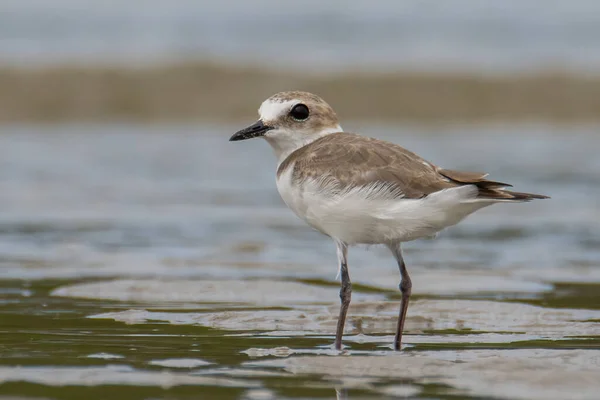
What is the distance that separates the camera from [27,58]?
75.1 ft

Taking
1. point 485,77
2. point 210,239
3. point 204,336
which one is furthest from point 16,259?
point 485,77

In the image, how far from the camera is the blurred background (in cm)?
484

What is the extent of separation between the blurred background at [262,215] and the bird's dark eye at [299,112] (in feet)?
3.82

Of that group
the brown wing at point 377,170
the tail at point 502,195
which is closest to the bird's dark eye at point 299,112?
the brown wing at point 377,170

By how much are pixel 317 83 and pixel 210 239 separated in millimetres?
12336

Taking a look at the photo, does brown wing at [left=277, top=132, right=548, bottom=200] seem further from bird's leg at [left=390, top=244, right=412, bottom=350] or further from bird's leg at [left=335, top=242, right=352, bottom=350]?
bird's leg at [left=390, top=244, right=412, bottom=350]

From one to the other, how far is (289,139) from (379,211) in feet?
2.91

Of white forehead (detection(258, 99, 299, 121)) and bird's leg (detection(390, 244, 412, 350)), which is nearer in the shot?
bird's leg (detection(390, 244, 412, 350))

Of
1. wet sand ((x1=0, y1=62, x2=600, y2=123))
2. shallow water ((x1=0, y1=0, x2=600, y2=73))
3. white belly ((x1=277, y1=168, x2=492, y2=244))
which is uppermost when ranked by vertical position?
shallow water ((x1=0, y1=0, x2=600, y2=73))

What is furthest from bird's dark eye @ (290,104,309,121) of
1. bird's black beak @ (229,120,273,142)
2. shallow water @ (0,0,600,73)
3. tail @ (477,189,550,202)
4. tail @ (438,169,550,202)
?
shallow water @ (0,0,600,73)

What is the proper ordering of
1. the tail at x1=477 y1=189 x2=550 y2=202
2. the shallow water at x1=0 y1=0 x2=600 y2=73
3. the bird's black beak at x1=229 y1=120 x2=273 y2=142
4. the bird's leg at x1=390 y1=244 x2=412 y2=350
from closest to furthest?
the tail at x1=477 y1=189 x2=550 y2=202
the bird's leg at x1=390 y1=244 x2=412 y2=350
the bird's black beak at x1=229 y1=120 x2=273 y2=142
the shallow water at x1=0 y1=0 x2=600 y2=73

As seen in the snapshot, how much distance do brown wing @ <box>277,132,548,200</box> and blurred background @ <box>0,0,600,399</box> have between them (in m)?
0.80

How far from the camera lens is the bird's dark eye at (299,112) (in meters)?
5.93

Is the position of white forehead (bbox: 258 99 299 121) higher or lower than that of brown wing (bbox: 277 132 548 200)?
higher
